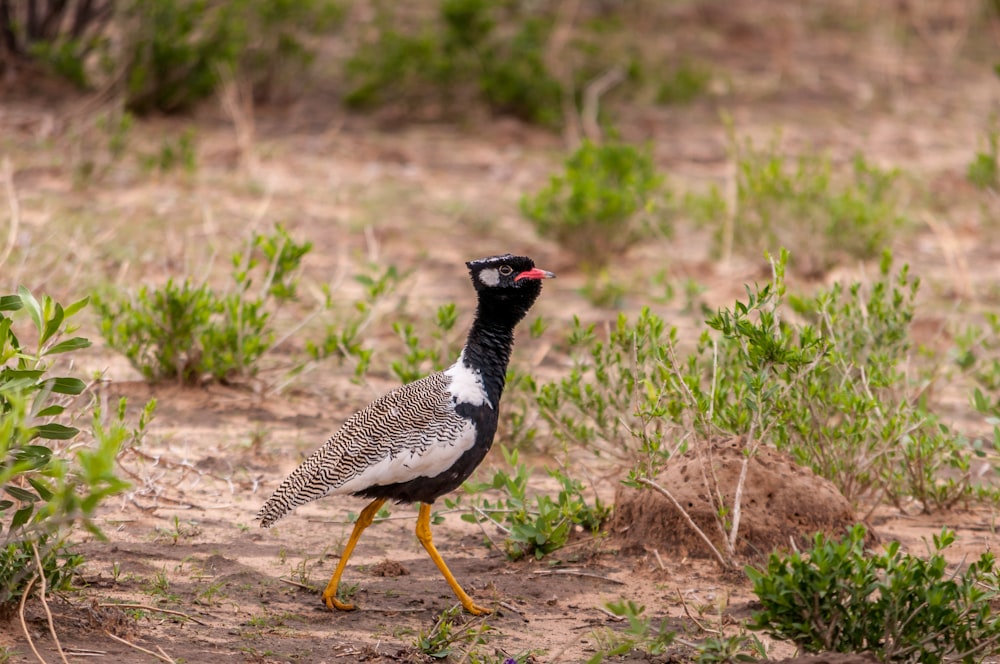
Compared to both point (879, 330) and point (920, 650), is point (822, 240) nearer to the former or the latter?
point (879, 330)

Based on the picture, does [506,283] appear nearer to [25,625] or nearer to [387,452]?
[387,452]

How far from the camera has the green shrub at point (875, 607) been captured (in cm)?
352

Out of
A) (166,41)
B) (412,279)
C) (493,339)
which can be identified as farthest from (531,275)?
(166,41)

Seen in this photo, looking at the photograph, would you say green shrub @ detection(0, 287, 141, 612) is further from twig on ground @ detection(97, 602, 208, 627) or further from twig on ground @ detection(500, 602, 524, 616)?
twig on ground @ detection(500, 602, 524, 616)

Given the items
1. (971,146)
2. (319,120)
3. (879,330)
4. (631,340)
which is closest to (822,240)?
(879,330)

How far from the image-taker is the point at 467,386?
4.45 meters

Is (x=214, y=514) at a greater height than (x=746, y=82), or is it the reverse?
(x=746, y=82)

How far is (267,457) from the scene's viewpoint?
5.67m

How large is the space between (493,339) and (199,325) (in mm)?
2067

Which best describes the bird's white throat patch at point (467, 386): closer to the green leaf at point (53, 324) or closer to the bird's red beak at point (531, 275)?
the bird's red beak at point (531, 275)

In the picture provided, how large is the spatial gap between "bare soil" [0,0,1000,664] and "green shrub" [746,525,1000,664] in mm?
103

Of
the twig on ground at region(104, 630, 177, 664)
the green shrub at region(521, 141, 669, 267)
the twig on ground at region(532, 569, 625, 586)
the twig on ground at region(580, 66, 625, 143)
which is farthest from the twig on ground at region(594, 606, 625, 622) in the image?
the twig on ground at region(580, 66, 625, 143)

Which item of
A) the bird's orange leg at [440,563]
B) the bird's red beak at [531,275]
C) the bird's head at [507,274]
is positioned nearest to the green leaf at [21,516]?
the bird's orange leg at [440,563]

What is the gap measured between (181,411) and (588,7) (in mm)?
9515
